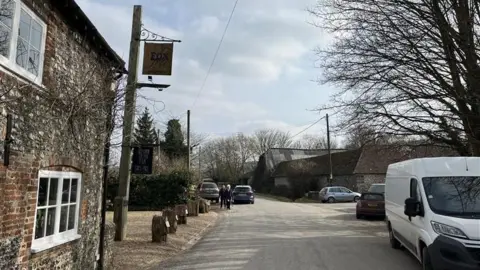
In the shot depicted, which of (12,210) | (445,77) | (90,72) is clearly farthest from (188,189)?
(12,210)

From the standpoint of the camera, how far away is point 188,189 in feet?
99.3

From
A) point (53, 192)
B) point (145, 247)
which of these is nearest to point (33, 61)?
point (53, 192)

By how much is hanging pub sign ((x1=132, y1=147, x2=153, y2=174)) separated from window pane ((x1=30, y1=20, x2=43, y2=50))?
24.0 feet

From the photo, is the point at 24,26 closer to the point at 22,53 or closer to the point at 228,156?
the point at 22,53

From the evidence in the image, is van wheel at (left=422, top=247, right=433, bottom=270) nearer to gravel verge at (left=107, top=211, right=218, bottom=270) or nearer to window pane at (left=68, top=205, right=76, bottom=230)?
gravel verge at (left=107, top=211, right=218, bottom=270)

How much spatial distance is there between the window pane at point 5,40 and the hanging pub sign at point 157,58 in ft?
23.0

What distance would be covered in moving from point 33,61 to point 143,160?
7618 mm

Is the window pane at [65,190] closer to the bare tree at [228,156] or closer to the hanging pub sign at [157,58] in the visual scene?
the hanging pub sign at [157,58]

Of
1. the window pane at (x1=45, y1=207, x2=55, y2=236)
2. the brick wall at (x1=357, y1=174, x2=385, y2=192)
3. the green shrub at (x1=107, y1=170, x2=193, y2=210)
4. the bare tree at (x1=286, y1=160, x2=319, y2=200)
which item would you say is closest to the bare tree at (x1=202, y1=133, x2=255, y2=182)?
the bare tree at (x1=286, y1=160, x2=319, y2=200)

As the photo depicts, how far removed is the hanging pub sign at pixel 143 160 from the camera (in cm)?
1411

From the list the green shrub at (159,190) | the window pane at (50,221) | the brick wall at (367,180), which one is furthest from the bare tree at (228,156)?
the window pane at (50,221)

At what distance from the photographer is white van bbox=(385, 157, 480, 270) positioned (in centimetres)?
736

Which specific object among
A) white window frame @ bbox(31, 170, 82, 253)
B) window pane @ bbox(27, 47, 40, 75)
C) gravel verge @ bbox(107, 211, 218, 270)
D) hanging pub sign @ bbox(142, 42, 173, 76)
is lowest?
gravel verge @ bbox(107, 211, 218, 270)

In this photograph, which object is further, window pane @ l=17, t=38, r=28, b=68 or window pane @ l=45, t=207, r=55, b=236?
window pane @ l=45, t=207, r=55, b=236
